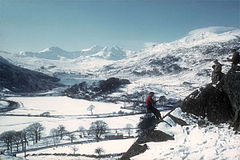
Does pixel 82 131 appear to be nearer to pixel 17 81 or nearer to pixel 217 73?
pixel 217 73

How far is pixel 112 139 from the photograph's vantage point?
5281 cm

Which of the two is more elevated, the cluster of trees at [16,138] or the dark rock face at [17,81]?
the dark rock face at [17,81]

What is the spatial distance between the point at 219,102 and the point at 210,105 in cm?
74

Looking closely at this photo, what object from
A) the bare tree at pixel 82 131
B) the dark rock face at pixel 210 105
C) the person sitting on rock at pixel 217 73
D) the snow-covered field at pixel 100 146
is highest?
the person sitting on rock at pixel 217 73

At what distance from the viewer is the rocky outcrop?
11523 millimetres

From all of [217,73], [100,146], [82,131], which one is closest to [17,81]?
[82,131]

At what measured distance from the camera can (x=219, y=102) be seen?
1245cm

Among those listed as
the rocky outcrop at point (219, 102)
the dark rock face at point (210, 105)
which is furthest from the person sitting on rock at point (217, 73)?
the dark rock face at point (210, 105)

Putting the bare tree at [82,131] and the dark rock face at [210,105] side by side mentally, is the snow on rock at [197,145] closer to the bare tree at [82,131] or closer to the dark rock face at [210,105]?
the dark rock face at [210,105]

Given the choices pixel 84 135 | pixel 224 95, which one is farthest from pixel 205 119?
pixel 84 135

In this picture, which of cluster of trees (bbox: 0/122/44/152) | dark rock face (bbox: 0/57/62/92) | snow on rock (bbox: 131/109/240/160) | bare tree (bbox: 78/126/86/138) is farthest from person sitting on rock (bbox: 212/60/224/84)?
dark rock face (bbox: 0/57/62/92)

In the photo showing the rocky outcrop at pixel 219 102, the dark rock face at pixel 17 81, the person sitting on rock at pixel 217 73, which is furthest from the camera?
the dark rock face at pixel 17 81

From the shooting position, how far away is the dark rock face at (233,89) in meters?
11.2

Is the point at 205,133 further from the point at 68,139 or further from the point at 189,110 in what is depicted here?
the point at 68,139
